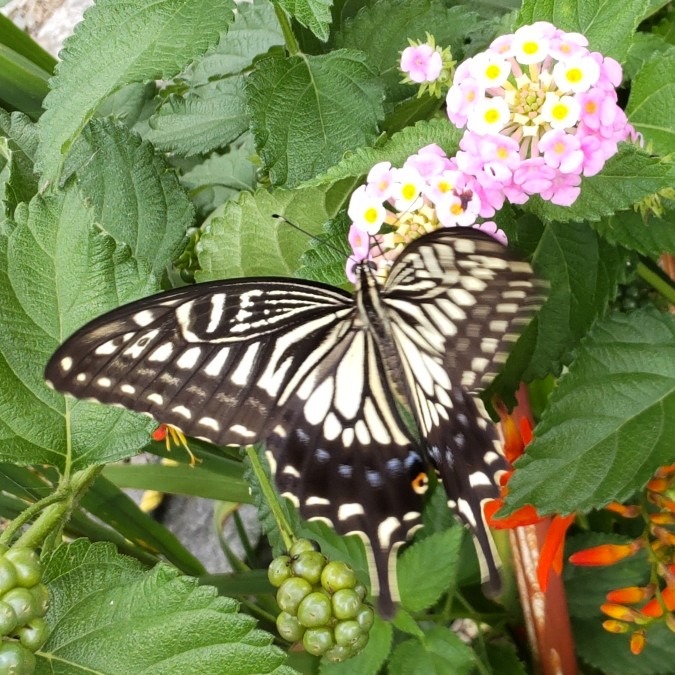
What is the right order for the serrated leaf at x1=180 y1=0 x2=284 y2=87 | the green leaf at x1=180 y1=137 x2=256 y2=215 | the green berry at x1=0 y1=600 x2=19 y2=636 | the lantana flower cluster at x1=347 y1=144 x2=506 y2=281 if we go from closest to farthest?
1. the green berry at x1=0 y1=600 x2=19 y2=636
2. the lantana flower cluster at x1=347 y1=144 x2=506 y2=281
3. the serrated leaf at x1=180 y1=0 x2=284 y2=87
4. the green leaf at x1=180 y1=137 x2=256 y2=215

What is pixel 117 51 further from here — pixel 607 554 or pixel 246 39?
pixel 607 554

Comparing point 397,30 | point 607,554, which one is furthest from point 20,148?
point 607,554

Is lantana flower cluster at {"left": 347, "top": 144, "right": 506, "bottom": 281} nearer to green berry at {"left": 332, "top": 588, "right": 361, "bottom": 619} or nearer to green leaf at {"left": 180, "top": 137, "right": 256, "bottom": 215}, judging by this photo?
green berry at {"left": 332, "top": 588, "right": 361, "bottom": 619}

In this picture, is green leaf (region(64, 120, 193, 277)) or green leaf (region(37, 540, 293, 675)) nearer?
green leaf (region(37, 540, 293, 675))

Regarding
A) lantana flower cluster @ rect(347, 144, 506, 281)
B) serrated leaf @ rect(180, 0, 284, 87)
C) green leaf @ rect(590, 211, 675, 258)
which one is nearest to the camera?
lantana flower cluster @ rect(347, 144, 506, 281)

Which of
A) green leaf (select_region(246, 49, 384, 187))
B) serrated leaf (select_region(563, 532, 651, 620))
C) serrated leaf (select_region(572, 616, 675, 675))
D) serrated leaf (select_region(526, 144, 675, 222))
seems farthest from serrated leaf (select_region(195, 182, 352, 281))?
serrated leaf (select_region(572, 616, 675, 675))

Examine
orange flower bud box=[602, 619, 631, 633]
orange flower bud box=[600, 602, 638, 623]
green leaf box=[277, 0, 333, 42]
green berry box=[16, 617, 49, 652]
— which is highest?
green leaf box=[277, 0, 333, 42]
